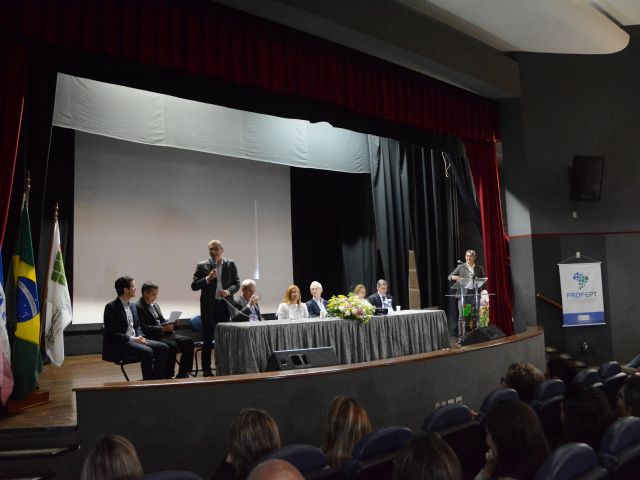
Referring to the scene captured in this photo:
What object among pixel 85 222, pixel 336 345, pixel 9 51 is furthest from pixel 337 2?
pixel 85 222

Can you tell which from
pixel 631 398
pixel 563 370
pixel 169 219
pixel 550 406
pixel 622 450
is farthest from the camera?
pixel 169 219

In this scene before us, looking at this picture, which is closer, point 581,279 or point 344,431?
point 344,431

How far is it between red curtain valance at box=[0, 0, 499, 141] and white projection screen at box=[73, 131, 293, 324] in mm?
3070

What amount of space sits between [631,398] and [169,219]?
635cm

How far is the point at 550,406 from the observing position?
10.7 ft

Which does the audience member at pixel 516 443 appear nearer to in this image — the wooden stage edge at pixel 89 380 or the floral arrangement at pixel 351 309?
the wooden stage edge at pixel 89 380

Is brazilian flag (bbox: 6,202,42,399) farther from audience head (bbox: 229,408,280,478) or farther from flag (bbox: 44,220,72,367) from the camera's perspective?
audience head (bbox: 229,408,280,478)

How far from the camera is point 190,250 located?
8289 millimetres

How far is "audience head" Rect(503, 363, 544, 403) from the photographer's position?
12.1 feet

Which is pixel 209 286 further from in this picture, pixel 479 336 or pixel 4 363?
pixel 479 336

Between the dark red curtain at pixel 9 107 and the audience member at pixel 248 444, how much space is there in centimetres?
258

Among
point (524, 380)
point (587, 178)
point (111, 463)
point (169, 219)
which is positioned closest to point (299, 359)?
point (524, 380)

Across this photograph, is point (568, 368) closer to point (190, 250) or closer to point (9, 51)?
point (9, 51)

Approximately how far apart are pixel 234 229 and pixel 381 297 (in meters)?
2.42
